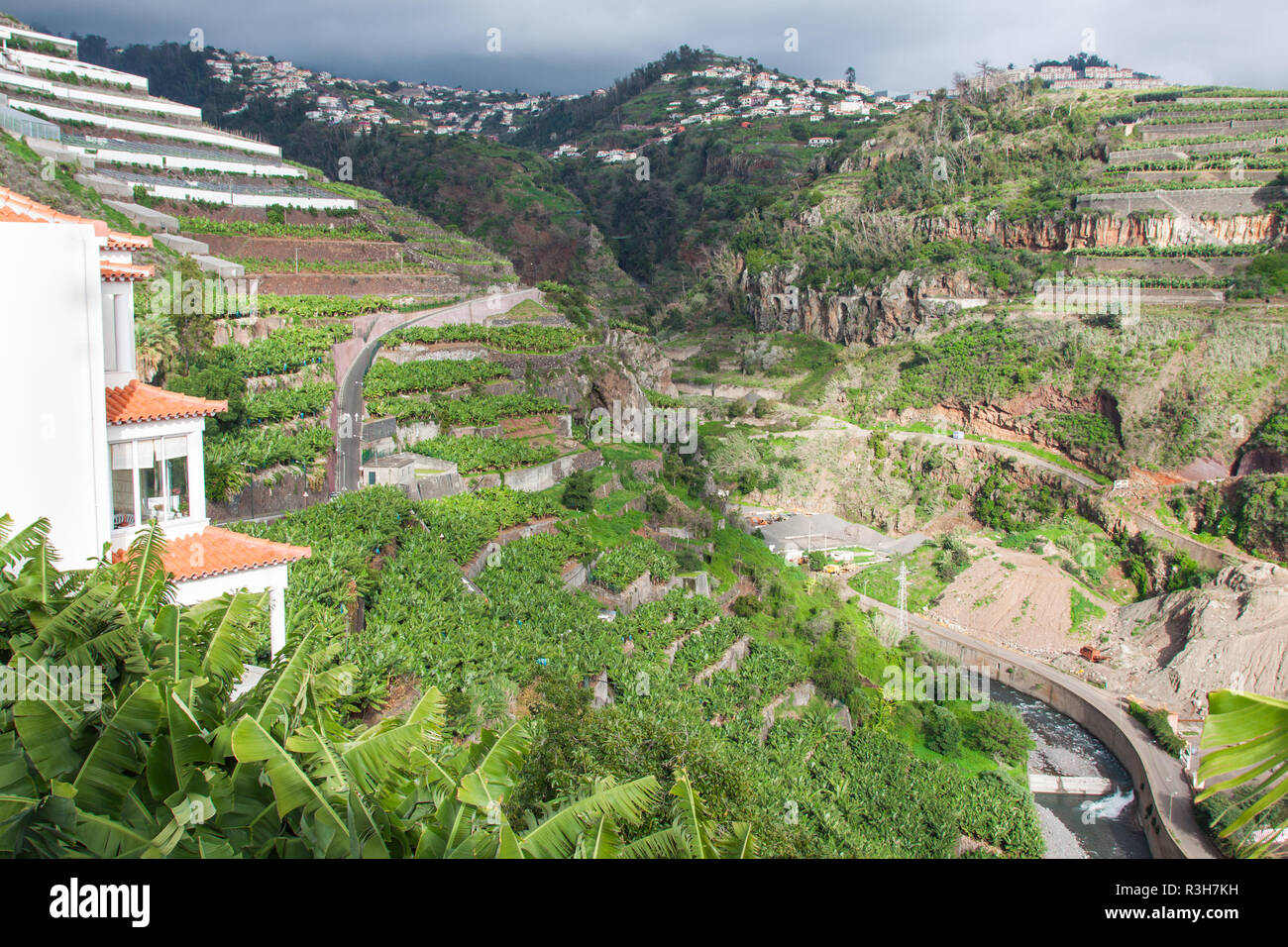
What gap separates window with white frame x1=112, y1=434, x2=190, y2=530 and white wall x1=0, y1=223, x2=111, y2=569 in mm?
599

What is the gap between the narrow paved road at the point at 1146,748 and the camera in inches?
875

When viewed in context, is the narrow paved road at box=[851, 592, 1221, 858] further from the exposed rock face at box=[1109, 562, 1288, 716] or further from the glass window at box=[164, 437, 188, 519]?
the glass window at box=[164, 437, 188, 519]

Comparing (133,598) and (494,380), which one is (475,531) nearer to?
(494,380)

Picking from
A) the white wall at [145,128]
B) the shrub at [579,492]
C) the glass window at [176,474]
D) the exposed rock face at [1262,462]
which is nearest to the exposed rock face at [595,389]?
the shrub at [579,492]

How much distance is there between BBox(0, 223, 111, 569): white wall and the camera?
10.1 m

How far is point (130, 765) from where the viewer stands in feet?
20.5

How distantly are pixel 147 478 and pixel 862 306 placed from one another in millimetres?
53118

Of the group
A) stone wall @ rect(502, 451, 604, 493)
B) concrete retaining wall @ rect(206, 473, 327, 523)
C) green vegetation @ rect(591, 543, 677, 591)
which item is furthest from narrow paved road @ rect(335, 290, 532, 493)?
green vegetation @ rect(591, 543, 677, 591)

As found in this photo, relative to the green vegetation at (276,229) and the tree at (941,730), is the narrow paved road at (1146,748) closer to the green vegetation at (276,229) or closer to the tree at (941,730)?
the tree at (941,730)

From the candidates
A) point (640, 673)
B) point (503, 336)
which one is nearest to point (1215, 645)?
point (640, 673)

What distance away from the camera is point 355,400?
25.0 meters

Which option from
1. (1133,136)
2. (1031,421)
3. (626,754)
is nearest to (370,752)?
(626,754)

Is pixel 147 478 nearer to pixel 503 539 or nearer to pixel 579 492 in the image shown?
pixel 503 539

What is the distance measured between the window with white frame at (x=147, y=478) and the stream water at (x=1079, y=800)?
20215mm
